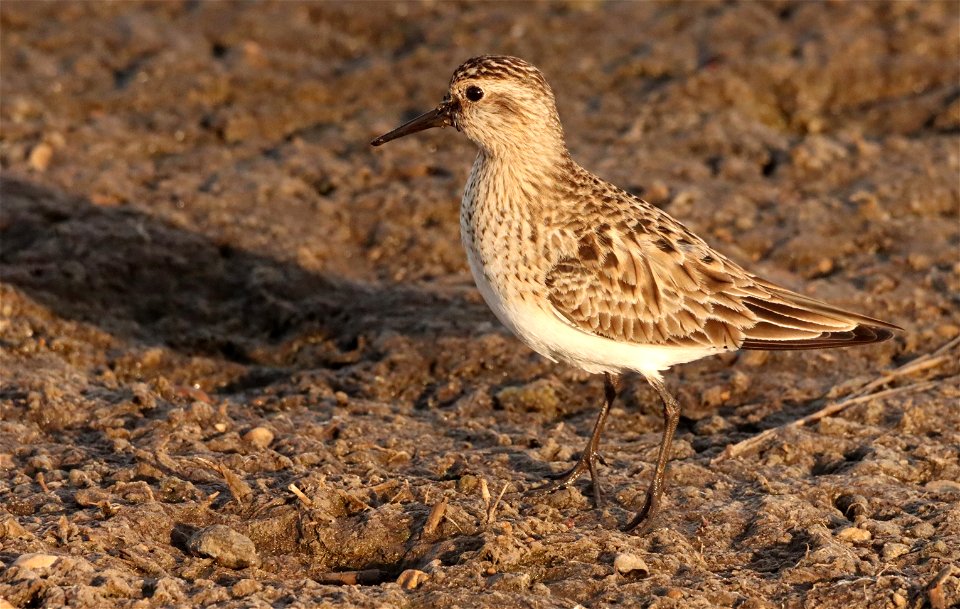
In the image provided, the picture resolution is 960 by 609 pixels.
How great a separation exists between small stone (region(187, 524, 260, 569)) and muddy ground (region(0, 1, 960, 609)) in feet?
0.04

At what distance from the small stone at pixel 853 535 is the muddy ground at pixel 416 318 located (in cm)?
2

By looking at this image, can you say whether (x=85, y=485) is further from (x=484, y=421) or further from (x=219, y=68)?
(x=219, y=68)

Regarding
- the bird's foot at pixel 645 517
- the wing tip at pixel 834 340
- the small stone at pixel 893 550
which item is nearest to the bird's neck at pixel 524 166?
the wing tip at pixel 834 340

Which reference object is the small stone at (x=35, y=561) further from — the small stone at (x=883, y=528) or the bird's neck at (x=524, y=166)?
the small stone at (x=883, y=528)

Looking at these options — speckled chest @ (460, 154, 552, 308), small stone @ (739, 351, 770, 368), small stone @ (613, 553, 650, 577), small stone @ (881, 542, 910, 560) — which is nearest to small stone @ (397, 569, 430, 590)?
small stone @ (613, 553, 650, 577)

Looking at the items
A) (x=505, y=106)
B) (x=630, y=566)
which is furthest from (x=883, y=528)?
(x=505, y=106)

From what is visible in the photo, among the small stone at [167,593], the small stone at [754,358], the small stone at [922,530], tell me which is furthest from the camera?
the small stone at [754,358]

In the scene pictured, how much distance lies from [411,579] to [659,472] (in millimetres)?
1476

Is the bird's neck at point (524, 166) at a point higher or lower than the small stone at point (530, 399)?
higher

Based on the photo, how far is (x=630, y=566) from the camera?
557 centimetres

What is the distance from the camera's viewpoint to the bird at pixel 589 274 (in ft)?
20.8

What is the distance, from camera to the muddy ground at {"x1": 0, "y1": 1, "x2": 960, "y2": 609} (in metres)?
5.65

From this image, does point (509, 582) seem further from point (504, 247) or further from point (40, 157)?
point (40, 157)

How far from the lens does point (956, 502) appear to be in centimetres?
617
